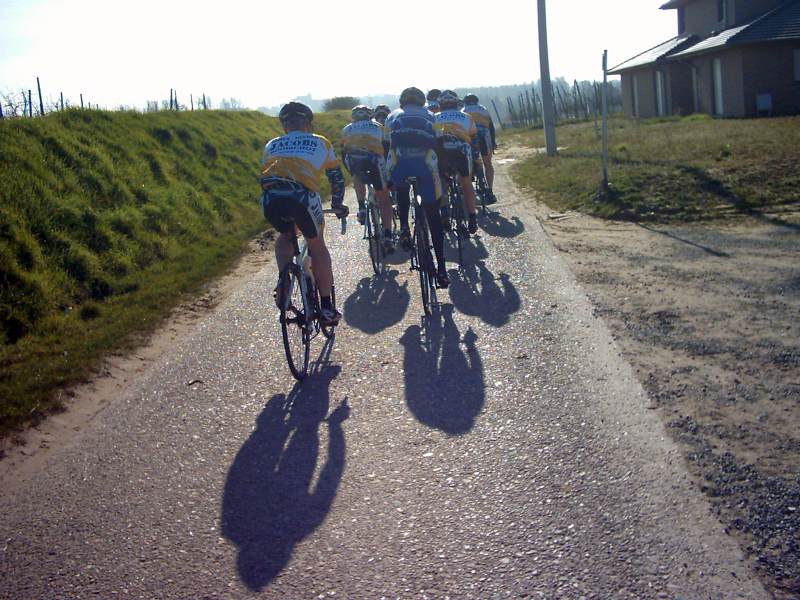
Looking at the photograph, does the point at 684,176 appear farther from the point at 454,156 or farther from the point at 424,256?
the point at 424,256

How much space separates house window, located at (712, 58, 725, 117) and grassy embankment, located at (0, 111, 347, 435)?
20855 millimetres

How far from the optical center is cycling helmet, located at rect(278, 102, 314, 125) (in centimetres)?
631

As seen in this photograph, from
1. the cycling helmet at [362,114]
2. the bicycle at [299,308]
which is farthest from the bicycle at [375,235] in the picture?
the bicycle at [299,308]

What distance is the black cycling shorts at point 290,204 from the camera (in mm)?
6020

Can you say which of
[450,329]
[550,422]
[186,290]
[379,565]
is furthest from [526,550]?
[186,290]

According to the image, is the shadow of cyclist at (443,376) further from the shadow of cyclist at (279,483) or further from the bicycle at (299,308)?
the bicycle at (299,308)

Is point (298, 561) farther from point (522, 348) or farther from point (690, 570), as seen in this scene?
point (522, 348)

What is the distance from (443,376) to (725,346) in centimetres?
209

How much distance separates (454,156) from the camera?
396 inches

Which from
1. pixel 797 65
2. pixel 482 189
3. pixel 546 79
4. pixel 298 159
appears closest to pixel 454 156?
pixel 482 189

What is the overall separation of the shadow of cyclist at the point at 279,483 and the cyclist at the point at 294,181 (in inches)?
37.7

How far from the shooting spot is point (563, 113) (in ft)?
162

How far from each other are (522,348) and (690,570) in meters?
3.18

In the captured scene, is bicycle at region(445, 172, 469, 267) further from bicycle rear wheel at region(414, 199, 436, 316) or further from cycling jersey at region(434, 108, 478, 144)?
bicycle rear wheel at region(414, 199, 436, 316)
